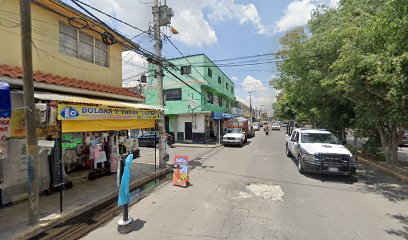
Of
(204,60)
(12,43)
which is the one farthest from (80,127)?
(204,60)

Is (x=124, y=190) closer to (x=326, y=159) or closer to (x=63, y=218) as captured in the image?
(x=63, y=218)

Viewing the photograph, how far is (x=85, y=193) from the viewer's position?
704 cm

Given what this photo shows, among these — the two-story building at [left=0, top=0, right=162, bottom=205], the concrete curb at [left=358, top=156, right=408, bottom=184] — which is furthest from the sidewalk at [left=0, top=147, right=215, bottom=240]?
the concrete curb at [left=358, top=156, right=408, bottom=184]

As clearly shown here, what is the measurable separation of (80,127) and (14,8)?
4111 mm

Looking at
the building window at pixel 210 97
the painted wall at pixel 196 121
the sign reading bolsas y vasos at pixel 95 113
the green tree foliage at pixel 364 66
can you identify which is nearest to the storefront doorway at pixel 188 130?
the painted wall at pixel 196 121

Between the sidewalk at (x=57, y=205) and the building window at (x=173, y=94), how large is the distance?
593 inches

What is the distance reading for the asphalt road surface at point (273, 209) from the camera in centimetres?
458

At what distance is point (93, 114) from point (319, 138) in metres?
9.59

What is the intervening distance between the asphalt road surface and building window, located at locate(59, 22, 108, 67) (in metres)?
5.82

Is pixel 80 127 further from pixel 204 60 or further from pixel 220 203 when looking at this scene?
pixel 204 60

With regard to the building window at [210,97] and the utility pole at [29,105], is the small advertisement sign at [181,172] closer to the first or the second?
the utility pole at [29,105]

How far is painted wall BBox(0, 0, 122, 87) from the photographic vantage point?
608 cm

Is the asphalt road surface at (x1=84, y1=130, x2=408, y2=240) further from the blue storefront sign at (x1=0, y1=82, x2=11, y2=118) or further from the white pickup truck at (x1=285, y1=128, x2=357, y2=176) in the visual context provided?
Result: the blue storefront sign at (x1=0, y1=82, x2=11, y2=118)

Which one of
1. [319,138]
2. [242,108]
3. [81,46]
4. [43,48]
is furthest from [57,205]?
[242,108]
